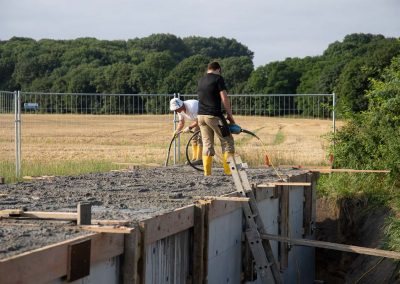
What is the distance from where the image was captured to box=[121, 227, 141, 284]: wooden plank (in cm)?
589

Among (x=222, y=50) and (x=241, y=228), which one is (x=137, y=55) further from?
(x=241, y=228)

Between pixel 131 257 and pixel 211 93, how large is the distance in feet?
18.9

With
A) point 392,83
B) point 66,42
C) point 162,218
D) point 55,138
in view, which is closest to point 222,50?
point 66,42

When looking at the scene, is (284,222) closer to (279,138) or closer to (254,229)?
(254,229)

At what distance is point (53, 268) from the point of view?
4.84m

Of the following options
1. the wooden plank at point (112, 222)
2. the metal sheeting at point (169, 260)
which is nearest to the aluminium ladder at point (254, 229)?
the metal sheeting at point (169, 260)

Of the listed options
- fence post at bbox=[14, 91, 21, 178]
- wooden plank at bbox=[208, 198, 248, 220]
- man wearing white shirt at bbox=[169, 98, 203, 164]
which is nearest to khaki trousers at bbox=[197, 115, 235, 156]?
man wearing white shirt at bbox=[169, 98, 203, 164]

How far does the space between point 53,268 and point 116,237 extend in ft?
3.21

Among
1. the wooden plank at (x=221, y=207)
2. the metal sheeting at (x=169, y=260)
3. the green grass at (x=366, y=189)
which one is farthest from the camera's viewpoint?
the green grass at (x=366, y=189)

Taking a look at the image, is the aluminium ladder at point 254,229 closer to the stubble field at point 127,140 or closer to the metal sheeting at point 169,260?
the metal sheeting at point 169,260

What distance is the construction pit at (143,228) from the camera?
510cm

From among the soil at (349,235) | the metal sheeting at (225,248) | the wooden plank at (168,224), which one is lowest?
the soil at (349,235)

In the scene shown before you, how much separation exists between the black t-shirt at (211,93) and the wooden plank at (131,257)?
5.54m

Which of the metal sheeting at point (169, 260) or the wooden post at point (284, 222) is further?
the wooden post at point (284, 222)
